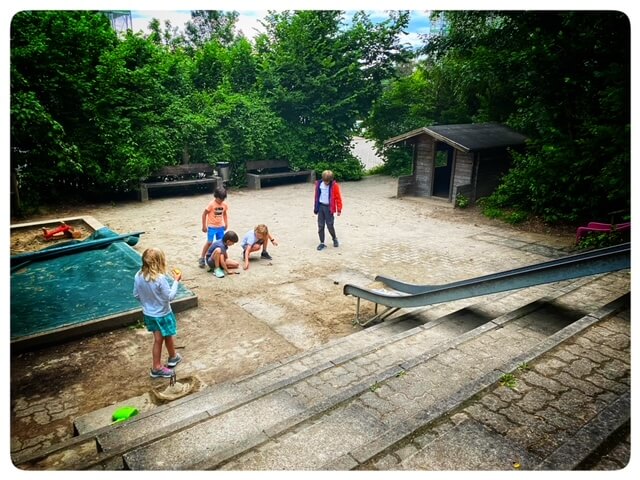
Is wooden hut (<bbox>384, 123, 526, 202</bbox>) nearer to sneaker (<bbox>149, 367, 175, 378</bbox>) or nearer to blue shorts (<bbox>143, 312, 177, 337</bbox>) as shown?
blue shorts (<bbox>143, 312, 177, 337</bbox>)

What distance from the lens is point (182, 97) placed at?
683 inches

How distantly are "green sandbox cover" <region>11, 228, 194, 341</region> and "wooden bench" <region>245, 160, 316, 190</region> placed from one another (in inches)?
434

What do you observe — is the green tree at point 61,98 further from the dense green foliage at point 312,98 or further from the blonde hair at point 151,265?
the blonde hair at point 151,265

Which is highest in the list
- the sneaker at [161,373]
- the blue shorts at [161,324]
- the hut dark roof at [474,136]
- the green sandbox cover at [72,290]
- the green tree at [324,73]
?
the green tree at [324,73]

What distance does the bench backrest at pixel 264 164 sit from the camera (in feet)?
61.7

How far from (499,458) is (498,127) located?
53.4 ft

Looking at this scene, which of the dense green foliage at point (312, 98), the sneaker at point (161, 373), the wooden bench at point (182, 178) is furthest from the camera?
the wooden bench at point (182, 178)

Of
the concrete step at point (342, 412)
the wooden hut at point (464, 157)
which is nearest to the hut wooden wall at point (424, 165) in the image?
the wooden hut at point (464, 157)

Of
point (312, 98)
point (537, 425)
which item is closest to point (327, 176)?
point (537, 425)

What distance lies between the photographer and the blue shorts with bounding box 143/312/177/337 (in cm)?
457

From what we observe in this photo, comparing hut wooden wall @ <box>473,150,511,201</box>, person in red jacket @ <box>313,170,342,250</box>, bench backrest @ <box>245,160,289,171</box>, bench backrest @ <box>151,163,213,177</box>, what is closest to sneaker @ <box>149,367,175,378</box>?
person in red jacket @ <box>313,170,342,250</box>

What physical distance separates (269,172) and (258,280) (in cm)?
1277

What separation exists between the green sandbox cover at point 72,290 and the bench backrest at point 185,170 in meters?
9.03
